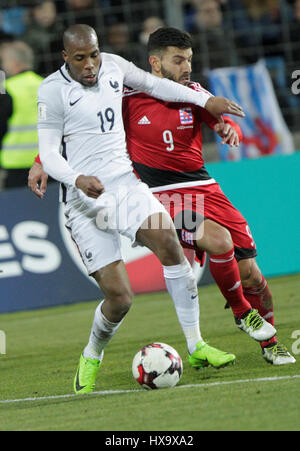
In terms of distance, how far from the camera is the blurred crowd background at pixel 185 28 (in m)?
14.0

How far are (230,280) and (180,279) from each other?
1.40 ft

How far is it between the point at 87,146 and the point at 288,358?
6.51ft

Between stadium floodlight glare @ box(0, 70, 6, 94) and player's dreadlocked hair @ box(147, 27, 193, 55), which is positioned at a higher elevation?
player's dreadlocked hair @ box(147, 27, 193, 55)

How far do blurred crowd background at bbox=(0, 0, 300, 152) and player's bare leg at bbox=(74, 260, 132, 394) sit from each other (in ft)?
26.1

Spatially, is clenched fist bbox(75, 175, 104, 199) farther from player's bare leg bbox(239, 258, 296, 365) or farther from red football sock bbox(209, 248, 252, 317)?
player's bare leg bbox(239, 258, 296, 365)

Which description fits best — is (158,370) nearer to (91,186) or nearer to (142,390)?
(142,390)

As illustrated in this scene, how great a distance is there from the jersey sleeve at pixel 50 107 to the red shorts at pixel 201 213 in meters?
1.14

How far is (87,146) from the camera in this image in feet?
20.5

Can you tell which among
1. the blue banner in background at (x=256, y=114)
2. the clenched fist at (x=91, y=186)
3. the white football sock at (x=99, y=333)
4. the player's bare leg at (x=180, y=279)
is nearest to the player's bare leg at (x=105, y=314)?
the white football sock at (x=99, y=333)

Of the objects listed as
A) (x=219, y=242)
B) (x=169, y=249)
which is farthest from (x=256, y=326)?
(x=169, y=249)

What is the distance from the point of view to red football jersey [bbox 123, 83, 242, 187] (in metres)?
6.95

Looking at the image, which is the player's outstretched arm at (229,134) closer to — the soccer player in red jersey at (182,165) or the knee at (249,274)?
the soccer player in red jersey at (182,165)

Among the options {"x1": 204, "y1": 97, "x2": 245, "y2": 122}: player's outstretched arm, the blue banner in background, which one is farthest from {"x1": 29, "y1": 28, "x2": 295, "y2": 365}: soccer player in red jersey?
the blue banner in background

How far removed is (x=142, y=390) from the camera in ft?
19.5
